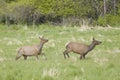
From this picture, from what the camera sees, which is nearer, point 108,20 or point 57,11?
point 108,20

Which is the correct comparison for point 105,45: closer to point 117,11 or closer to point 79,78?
point 79,78

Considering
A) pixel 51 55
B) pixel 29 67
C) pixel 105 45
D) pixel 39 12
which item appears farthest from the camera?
pixel 39 12

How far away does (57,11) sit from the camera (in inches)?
1816

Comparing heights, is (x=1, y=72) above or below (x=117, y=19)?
above

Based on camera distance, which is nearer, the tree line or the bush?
the bush

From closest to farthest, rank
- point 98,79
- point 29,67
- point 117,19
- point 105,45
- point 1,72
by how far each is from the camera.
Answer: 1. point 98,79
2. point 1,72
3. point 29,67
4. point 105,45
5. point 117,19

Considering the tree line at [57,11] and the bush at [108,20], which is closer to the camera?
the bush at [108,20]

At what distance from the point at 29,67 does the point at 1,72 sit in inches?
43.5

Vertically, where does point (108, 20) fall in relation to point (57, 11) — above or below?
below

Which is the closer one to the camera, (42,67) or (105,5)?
(42,67)

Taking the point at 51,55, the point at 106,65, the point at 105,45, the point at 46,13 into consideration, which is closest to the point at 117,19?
the point at 46,13

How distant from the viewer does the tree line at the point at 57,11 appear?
148 feet

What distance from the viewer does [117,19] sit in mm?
43312

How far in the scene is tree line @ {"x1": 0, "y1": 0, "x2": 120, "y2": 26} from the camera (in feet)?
148
